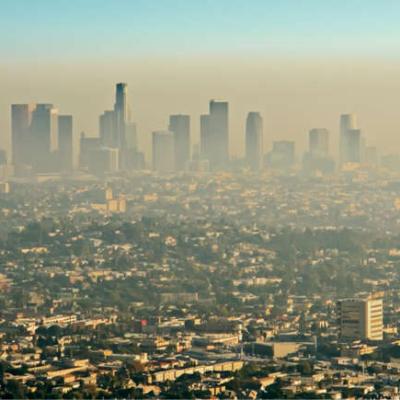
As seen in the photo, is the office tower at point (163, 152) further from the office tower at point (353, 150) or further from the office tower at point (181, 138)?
the office tower at point (353, 150)

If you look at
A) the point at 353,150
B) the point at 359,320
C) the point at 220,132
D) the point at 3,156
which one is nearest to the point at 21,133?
the point at 3,156

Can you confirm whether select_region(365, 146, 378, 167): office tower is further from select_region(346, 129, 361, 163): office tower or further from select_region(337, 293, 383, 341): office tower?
select_region(337, 293, 383, 341): office tower

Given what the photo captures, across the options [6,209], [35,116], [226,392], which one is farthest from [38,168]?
[226,392]

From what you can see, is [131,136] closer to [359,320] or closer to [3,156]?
[3,156]

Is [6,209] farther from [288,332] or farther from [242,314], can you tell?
[288,332]

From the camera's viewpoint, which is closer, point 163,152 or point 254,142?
point 163,152

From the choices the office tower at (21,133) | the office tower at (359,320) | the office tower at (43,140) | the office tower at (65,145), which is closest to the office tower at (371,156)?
the office tower at (65,145)
